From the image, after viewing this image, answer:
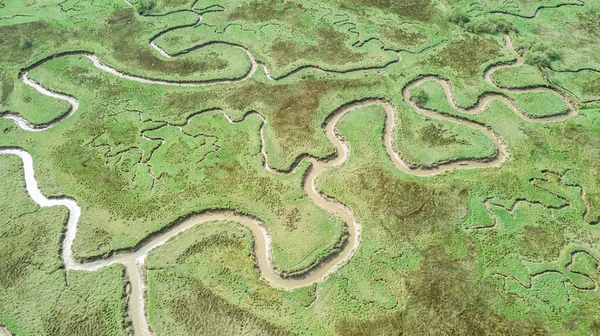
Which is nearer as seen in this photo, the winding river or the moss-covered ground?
the moss-covered ground

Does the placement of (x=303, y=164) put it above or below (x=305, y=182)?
above

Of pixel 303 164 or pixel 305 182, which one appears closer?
pixel 305 182

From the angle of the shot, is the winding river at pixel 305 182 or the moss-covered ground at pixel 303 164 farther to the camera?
the winding river at pixel 305 182

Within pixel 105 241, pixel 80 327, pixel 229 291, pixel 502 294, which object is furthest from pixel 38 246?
pixel 502 294

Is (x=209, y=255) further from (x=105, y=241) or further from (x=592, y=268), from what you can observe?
(x=592, y=268)

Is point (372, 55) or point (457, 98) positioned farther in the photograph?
point (372, 55)

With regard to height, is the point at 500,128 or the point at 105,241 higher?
the point at 500,128

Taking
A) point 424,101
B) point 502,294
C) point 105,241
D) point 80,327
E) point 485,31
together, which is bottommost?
point 80,327

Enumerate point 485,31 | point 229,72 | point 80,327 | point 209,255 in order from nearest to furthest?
1. point 80,327
2. point 209,255
3. point 229,72
4. point 485,31
